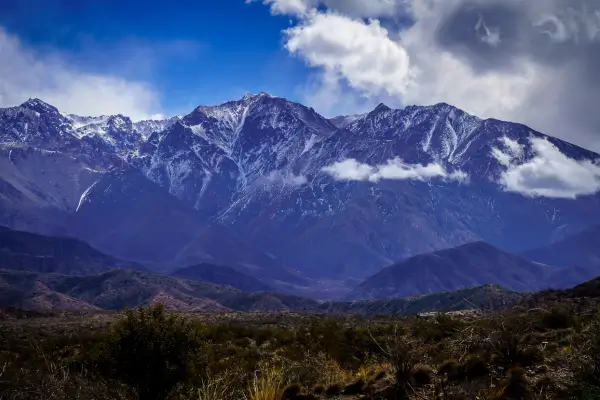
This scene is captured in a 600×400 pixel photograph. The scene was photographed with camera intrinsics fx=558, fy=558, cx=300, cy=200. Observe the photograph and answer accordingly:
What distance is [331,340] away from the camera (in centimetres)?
2497

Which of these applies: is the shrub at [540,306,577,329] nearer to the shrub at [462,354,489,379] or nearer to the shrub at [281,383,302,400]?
the shrub at [462,354,489,379]

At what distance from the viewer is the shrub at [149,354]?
13281 mm

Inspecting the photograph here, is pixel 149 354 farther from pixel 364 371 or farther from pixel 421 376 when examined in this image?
pixel 421 376

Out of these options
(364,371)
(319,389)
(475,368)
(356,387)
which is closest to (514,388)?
(475,368)

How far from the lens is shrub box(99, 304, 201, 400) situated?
13.3 meters

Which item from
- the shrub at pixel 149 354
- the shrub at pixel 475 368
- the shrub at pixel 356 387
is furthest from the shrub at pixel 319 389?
the shrub at pixel 149 354

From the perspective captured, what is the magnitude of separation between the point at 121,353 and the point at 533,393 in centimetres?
920

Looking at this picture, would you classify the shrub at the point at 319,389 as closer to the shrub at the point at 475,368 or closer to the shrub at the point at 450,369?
the shrub at the point at 450,369

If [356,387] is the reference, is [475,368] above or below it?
above

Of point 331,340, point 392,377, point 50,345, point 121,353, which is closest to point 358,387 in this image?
point 392,377

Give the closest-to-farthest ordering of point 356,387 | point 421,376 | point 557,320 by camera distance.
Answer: point 421,376, point 356,387, point 557,320

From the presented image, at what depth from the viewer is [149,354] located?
13.3m

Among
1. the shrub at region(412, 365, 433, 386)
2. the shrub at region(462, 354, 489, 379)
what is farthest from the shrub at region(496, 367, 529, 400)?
the shrub at region(412, 365, 433, 386)

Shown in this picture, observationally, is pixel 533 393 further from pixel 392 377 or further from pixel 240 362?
pixel 240 362
